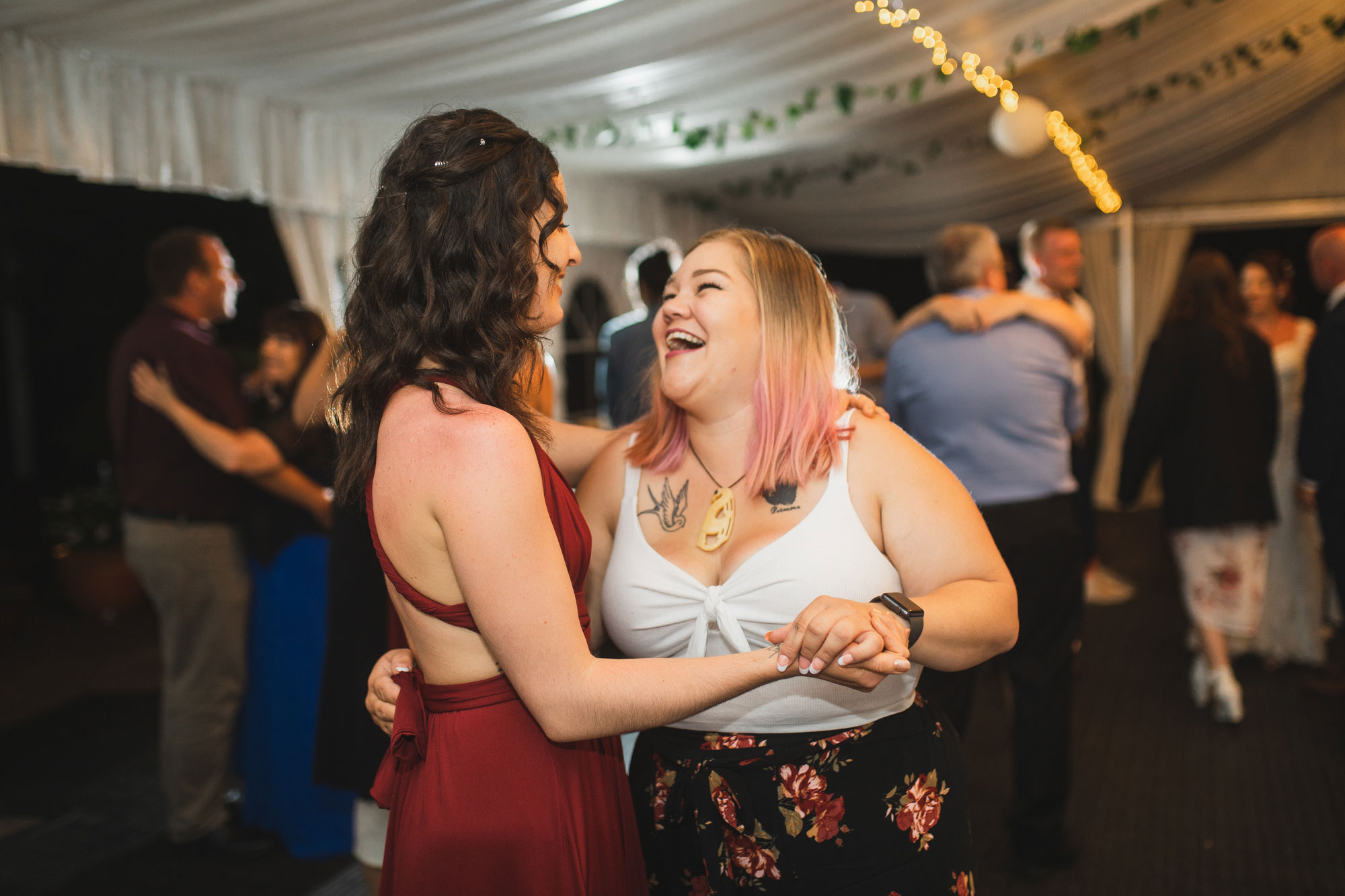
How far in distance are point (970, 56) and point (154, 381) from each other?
10.2 feet

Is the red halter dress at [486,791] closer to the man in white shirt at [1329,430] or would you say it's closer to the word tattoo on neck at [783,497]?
the word tattoo on neck at [783,497]

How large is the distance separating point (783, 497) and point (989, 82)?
3.28 m

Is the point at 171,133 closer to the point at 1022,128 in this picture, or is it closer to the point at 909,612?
the point at 909,612

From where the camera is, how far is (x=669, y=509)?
4.75 ft

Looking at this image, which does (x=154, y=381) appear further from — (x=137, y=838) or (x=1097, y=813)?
(x=1097, y=813)

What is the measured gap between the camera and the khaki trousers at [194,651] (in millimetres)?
2770

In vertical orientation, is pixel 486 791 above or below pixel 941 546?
below

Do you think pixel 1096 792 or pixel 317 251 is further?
pixel 317 251

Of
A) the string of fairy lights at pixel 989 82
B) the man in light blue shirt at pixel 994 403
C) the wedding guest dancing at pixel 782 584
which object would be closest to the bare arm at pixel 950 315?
the man in light blue shirt at pixel 994 403

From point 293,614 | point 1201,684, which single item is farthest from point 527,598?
point 1201,684

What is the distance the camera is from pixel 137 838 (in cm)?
292

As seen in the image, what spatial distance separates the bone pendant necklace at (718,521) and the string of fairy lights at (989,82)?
2166 millimetres

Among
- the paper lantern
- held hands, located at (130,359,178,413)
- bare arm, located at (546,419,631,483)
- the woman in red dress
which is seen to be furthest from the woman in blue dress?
the paper lantern

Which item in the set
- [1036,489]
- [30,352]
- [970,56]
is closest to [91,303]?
[30,352]
